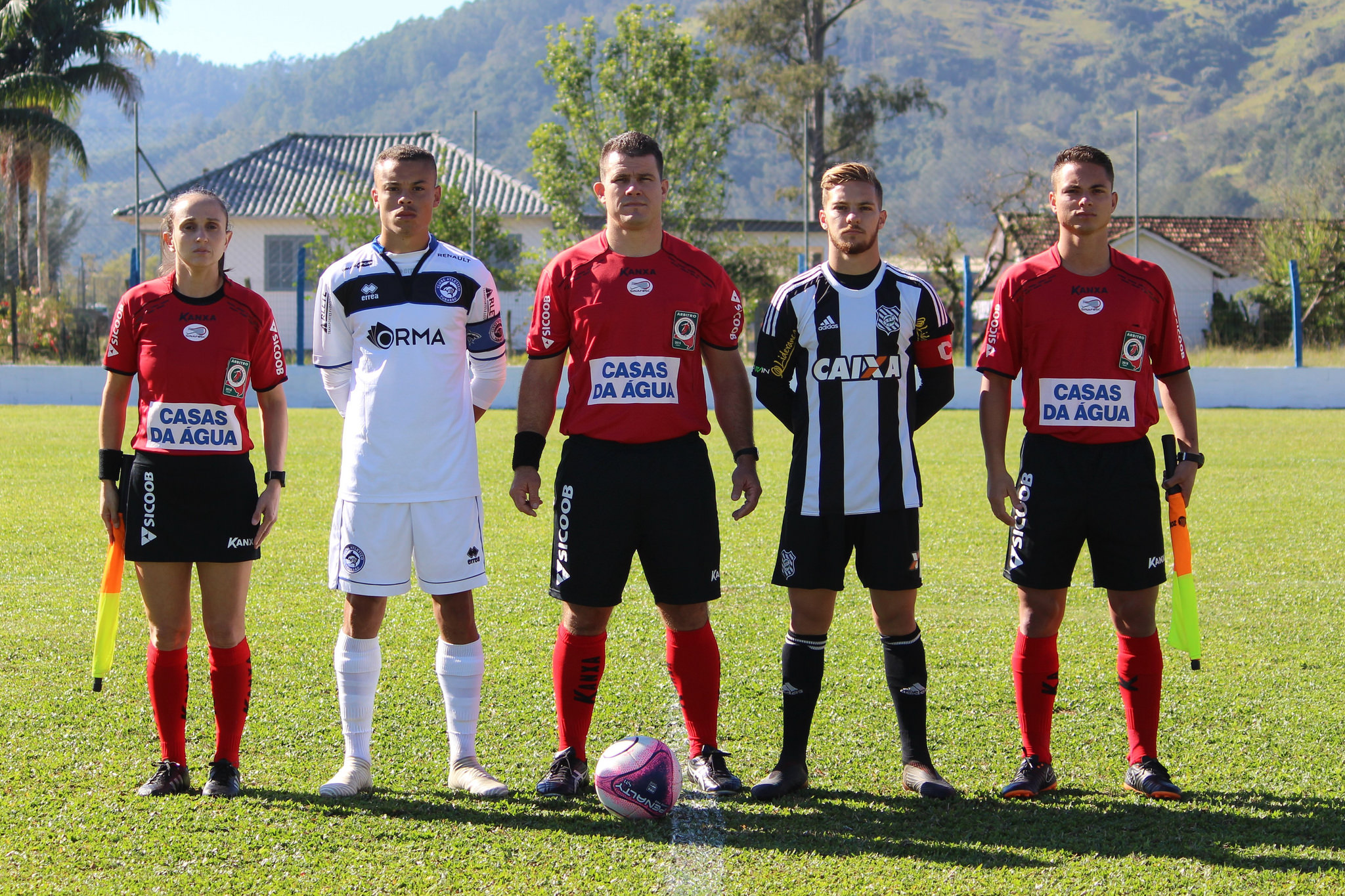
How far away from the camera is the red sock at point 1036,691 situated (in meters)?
3.88

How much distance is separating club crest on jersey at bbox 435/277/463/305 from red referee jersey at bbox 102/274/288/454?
603mm

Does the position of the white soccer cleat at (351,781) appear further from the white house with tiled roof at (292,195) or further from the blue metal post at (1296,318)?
the white house with tiled roof at (292,195)

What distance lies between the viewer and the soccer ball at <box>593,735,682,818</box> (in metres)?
3.59

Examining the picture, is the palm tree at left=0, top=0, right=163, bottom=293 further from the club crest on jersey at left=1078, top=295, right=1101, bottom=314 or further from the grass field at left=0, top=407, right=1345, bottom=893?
the club crest on jersey at left=1078, top=295, right=1101, bottom=314

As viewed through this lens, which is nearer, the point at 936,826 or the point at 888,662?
the point at 936,826

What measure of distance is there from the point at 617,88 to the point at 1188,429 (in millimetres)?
27131

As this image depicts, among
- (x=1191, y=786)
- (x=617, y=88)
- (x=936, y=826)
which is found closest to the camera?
(x=936, y=826)

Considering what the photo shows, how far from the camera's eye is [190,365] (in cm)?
376

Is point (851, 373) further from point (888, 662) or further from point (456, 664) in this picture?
point (456, 664)

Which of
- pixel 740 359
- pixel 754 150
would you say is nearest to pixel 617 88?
pixel 740 359

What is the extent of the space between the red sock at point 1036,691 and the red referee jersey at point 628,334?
4.29ft

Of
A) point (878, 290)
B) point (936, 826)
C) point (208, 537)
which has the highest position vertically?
point (878, 290)

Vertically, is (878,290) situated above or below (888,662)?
above

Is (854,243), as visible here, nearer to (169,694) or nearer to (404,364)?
(404,364)
